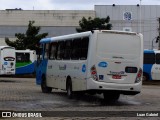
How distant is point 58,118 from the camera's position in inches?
516

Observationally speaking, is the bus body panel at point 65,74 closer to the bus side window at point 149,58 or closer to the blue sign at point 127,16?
the bus side window at point 149,58

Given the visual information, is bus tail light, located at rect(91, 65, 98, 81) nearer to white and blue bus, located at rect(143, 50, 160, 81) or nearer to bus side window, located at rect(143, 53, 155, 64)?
white and blue bus, located at rect(143, 50, 160, 81)

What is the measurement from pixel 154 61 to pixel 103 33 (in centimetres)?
2168

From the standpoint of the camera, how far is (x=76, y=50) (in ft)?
64.6

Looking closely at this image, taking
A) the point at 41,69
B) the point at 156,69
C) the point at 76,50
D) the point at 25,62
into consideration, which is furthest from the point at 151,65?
the point at 76,50

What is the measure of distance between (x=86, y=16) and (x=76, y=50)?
57.3 metres

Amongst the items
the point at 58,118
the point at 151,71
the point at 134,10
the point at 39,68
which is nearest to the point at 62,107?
the point at 58,118

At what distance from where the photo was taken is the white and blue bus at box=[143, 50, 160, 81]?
38.9 m

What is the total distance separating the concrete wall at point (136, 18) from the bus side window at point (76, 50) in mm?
56131

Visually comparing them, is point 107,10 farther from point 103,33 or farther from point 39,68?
point 103,33

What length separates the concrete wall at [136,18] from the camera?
7575cm

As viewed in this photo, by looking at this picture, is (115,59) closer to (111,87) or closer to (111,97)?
(111,87)

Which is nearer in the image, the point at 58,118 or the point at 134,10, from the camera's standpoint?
the point at 58,118

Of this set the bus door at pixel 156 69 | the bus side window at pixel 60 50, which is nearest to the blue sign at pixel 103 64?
the bus side window at pixel 60 50
